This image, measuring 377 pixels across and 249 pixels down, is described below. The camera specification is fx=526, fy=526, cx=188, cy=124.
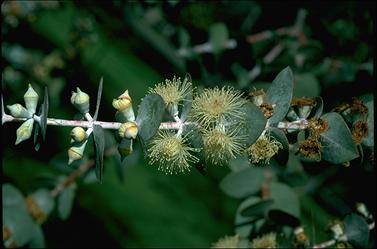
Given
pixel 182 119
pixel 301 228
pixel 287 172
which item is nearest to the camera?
pixel 182 119

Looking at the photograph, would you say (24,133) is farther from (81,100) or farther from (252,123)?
(252,123)

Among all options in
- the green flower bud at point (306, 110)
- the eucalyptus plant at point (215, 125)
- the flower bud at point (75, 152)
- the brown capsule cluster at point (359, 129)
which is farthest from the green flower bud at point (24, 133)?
the brown capsule cluster at point (359, 129)

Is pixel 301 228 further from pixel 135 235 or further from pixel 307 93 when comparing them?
pixel 135 235

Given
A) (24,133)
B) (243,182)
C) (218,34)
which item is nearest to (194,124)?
(24,133)

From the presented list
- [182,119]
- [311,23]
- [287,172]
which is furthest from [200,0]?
[182,119]

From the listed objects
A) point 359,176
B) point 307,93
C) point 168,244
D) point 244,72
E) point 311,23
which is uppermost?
point 311,23

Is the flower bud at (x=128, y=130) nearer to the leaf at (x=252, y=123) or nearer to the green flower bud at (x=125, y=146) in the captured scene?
the green flower bud at (x=125, y=146)

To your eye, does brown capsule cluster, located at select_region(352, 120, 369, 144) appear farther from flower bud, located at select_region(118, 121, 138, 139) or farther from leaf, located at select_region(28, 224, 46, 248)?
leaf, located at select_region(28, 224, 46, 248)
